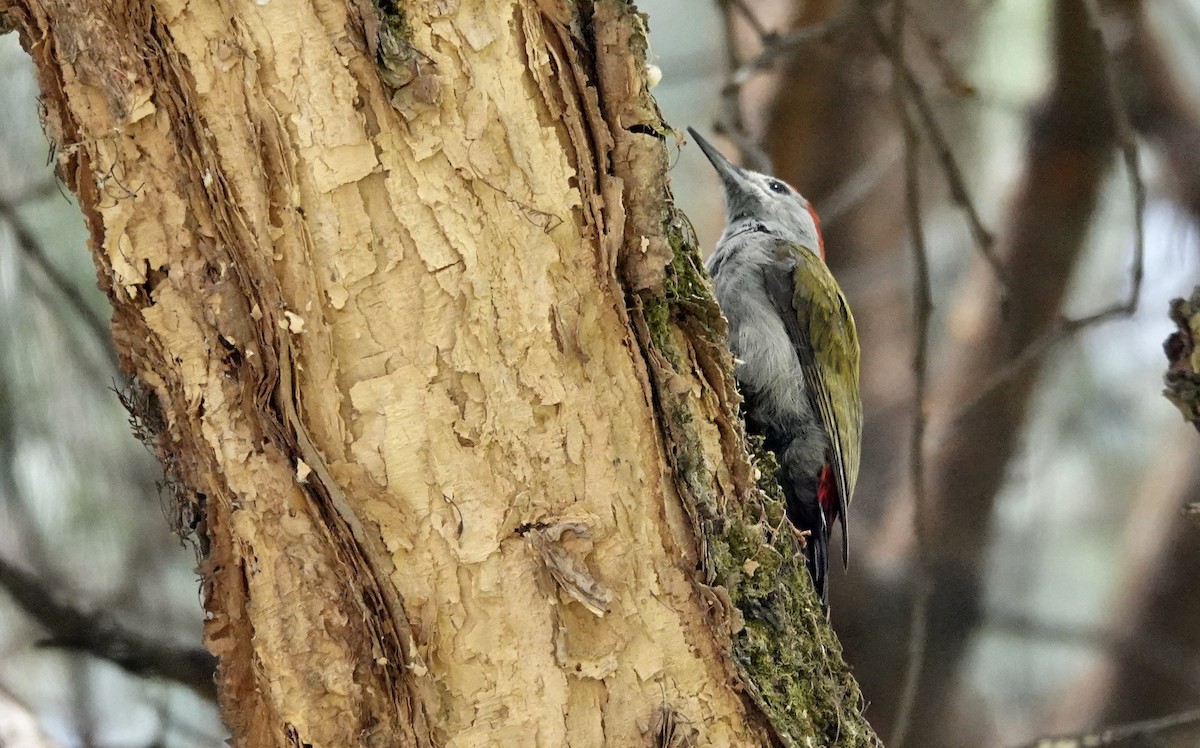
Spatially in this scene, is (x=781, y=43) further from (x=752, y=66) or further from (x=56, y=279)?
(x=56, y=279)

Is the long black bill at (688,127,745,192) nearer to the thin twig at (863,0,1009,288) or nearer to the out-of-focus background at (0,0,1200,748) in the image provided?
the out-of-focus background at (0,0,1200,748)

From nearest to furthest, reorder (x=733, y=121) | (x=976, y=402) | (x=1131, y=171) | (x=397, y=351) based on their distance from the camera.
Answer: (x=397, y=351) → (x=1131, y=171) → (x=733, y=121) → (x=976, y=402)

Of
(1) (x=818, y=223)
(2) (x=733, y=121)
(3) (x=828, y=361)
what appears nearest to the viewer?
(3) (x=828, y=361)

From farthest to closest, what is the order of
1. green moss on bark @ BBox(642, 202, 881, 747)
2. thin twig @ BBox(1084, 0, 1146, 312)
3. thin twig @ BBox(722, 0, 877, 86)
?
thin twig @ BBox(722, 0, 877, 86)
thin twig @ BBox(1084, 0, 1146, 312)
green moss on bark @ BBox(642, 202, 881, 747)

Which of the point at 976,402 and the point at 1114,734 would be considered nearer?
the point at 1114,734

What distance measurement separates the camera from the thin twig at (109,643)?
3180mm

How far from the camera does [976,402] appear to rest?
148 inches

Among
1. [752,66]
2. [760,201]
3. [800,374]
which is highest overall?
[752,66]

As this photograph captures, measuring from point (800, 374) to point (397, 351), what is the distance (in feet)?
6.05

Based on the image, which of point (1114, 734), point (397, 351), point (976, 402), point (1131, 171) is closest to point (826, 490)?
point (976, 402)

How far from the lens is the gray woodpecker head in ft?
12.3

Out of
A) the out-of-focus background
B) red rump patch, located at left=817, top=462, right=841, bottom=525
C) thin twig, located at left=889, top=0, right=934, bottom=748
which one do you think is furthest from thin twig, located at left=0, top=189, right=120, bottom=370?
thin twig, located at left=889, top=0, right=934, bottom=748

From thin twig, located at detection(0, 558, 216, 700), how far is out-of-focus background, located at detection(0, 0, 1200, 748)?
17 mm

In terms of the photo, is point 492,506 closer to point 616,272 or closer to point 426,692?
point 426,692
